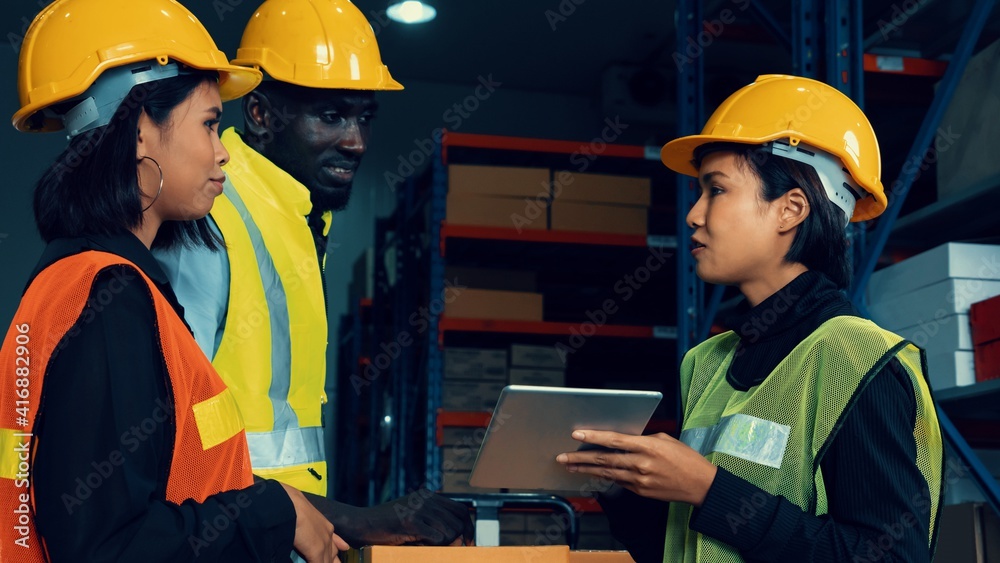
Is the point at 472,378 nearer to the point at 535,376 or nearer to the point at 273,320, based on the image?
the point at 535,376

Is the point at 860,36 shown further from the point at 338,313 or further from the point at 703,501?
the point at 338,313

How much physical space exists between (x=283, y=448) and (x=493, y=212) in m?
3.65

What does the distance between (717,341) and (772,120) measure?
0.48 m

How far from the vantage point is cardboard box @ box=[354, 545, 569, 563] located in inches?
70.6

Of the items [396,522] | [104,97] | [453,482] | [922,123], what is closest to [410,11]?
[453,482]

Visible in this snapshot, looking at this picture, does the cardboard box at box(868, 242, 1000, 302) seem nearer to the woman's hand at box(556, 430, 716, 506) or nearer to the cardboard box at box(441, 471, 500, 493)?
the woman's hand at box(556, 430, 716, 506)

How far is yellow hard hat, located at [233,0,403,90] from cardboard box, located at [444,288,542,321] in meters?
2.99

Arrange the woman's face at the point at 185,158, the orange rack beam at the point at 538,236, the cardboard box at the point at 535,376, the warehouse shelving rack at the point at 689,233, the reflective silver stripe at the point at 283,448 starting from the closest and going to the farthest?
the woman's face at the point at 185,158 → the reflective silver stripe at the point at 283,448 → the warehouse shelving rack at the point at 689,233 → the orange rack beam at the point at 538,236 → the cardboard box at the point at 535,376

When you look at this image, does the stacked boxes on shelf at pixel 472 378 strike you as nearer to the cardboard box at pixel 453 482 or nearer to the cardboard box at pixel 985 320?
the cardboard box at pixel 453 482

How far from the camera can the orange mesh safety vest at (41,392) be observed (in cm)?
138

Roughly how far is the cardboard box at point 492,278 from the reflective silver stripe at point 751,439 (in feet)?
13.6

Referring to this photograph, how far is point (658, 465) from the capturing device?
179cm

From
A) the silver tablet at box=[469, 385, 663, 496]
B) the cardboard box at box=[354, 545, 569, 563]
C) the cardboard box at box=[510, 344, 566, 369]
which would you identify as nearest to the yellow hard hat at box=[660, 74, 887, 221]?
the silver tablet at box=[469, 385, 663, 496]

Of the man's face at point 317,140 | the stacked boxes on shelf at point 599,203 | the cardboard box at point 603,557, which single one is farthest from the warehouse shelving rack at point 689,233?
the man's face at point 317,140
